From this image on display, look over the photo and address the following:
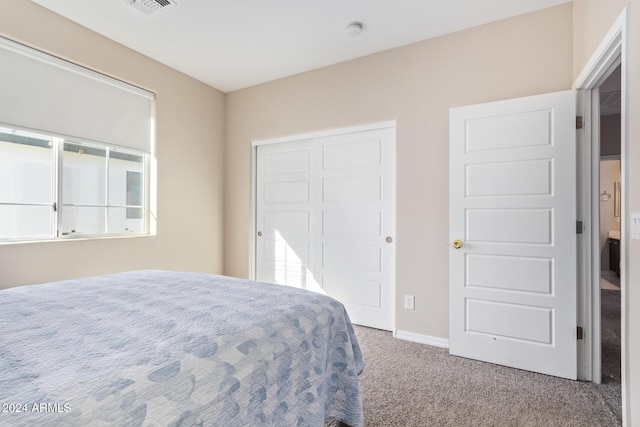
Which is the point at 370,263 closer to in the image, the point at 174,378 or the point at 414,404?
the point at 414,404

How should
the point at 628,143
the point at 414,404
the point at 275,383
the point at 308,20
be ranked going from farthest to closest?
the point at 308,20 → the point at 414,404 → the point at 628,143 → the point at 275,383

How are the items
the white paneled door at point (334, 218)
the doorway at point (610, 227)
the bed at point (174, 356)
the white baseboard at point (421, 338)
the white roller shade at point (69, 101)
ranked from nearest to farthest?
the bed at point (174, 356)
the white roller shade at point (69, 101)
the doorway at point (610, 227)
the white baseboard at point (421, 338)
the white paneled door at point (334, 218)

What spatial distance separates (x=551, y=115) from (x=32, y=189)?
390cm

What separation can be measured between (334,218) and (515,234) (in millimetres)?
1641

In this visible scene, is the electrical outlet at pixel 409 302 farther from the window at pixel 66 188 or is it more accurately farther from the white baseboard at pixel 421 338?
the window at pixel 66 188

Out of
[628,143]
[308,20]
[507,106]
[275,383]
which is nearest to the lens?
[275,383]

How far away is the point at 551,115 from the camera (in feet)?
7.01

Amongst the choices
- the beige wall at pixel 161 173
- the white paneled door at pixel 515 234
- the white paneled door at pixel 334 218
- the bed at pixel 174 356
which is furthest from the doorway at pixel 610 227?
the beige wall at pixel 161 173

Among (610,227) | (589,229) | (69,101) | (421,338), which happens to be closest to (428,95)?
(589,229)

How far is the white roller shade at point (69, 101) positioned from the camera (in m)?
2.15

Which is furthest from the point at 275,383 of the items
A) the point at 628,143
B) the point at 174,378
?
the point at 628,143

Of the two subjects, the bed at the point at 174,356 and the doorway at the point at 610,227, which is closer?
the bed at the point at 174,356

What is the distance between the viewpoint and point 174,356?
2.83 ft

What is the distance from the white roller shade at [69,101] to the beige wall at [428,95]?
5.18 feet
